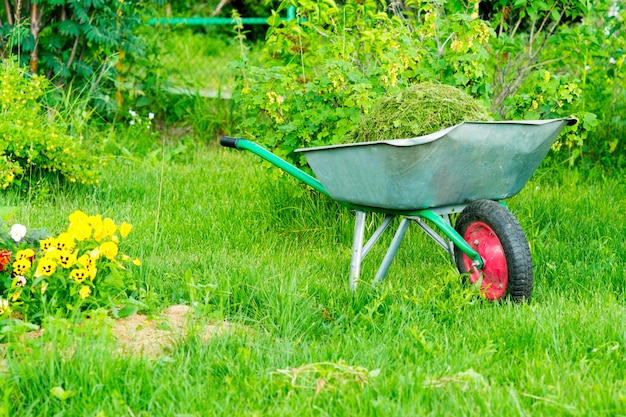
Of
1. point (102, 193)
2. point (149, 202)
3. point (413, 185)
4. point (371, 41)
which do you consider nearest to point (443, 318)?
point (413, 185)

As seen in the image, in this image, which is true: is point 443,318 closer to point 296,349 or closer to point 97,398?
point 296,349

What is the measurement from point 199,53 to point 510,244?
7.19 m

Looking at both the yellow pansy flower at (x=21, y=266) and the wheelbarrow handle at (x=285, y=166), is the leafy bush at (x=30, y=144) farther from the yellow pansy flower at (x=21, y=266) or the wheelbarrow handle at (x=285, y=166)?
the yellow pansy flower at (x=21, y=266)

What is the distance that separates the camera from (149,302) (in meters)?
3.05

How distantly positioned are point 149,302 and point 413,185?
1053 millimetres

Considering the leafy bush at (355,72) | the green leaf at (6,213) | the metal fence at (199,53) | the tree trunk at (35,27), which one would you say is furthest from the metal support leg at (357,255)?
the tree trunk at (35,27)

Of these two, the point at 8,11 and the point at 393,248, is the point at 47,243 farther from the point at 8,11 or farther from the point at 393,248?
the point at 8,11

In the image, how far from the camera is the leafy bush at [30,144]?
4562 mm

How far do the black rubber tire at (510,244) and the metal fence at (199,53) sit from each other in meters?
3.13

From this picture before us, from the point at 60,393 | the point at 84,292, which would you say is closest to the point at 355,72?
the point at 84,292

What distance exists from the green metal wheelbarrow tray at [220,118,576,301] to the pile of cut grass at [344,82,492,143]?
266 mm

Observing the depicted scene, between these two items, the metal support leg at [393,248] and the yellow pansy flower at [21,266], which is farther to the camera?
the metal support leg at [393,248]

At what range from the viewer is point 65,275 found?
2988mm

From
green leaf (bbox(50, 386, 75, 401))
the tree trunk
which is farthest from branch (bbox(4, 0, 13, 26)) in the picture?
green leaf (bbox(50, 386, 75, 401))
